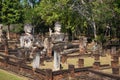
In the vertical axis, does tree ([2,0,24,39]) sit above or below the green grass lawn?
above

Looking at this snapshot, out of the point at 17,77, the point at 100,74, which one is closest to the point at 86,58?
the point at 17,77

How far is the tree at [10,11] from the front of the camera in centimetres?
5712

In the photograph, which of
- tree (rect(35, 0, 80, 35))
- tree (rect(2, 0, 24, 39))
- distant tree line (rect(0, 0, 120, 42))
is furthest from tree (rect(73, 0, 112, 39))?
tree (rect(2, 0, 24, 39))

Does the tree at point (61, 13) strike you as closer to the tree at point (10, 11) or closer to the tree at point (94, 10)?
the tree at point (94, 10)

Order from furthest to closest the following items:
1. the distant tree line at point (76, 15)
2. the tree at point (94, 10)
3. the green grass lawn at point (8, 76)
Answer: the distant tree line at point (76, 15) < the tree at point (94, 10) < the green grass lawn at point (8, 76)

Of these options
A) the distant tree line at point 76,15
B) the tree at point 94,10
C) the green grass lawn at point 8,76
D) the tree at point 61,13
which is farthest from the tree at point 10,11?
the green grass lawn at point 8,76

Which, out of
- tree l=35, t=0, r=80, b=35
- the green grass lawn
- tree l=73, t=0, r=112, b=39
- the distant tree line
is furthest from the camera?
tree l=35, t=0, r=80, b=35

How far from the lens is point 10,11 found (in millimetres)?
57750

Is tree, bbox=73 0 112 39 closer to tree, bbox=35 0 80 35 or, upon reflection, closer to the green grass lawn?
tree, bbox=35 0 80 35

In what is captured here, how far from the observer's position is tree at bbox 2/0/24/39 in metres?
57.1

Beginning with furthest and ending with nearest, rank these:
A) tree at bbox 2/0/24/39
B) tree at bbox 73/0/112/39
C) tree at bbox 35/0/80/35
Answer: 1. tree at bbox 2/0/24/39
2. tree at bbox 35/0/80/35
3. tree at bbox 73/0/112/39

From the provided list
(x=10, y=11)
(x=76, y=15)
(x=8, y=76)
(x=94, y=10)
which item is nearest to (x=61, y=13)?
(x=76, y=15)

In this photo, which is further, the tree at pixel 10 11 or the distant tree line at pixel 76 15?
the tree at pixel 10 11

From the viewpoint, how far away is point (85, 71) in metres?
22.8
